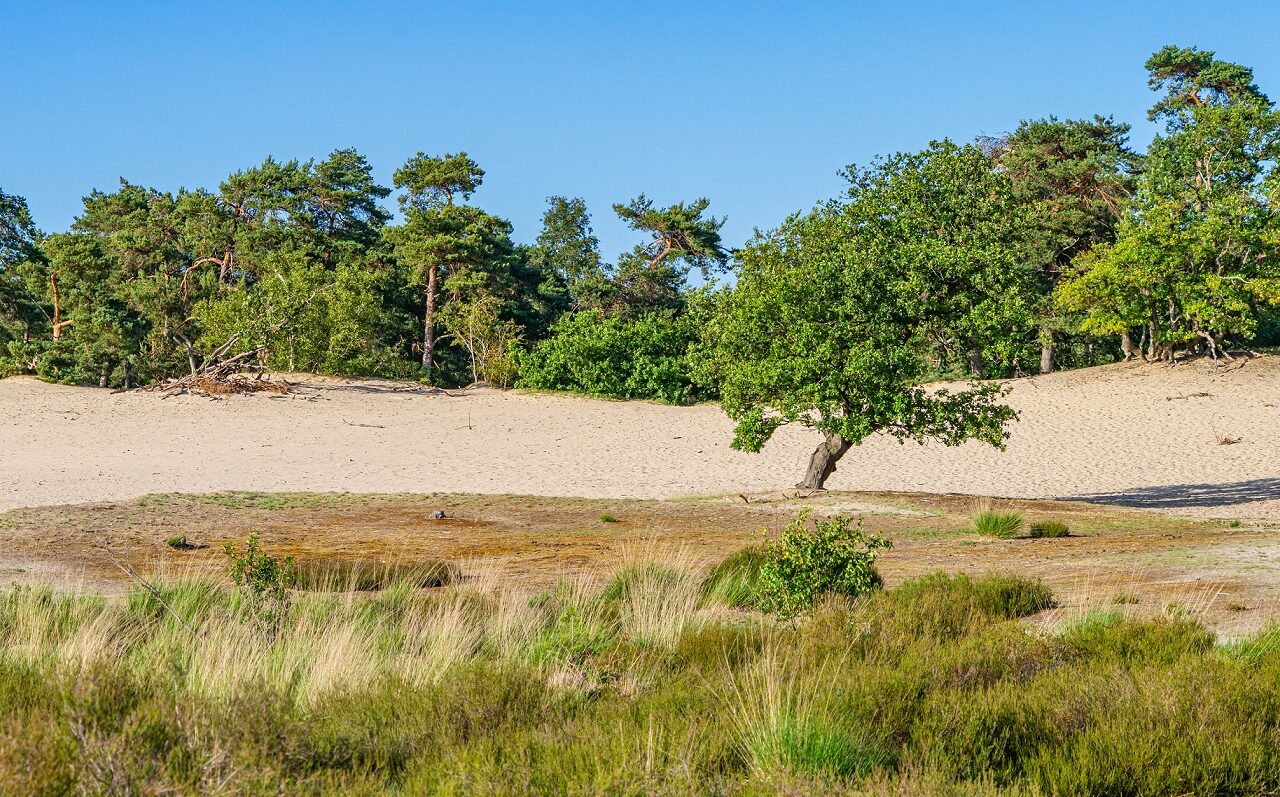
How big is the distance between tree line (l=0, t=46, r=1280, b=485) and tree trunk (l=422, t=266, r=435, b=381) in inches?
7.5

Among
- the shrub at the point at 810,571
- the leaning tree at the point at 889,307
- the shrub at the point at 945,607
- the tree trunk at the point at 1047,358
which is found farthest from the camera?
the tree trunk at the point at 1047,358

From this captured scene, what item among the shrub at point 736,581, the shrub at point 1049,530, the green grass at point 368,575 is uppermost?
the shrub at point 1049,530

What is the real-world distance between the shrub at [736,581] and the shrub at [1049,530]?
19.5 feet

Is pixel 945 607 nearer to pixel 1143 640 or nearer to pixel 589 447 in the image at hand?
pixel 1143 640

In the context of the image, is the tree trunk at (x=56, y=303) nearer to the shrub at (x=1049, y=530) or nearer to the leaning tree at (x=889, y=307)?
the leaning tree at (x=889, y=307)

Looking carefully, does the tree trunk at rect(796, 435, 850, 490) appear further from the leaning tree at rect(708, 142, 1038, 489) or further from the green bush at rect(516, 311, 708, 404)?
the green bush at rect(516, 311, 708, 404)

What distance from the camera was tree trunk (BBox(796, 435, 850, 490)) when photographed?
2211 centimetres

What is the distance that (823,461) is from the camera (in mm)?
22281

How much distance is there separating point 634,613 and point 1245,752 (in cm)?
492

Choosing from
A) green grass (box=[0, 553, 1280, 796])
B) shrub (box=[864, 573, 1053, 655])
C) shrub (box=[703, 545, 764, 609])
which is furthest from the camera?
shrub (box=[703, 545, 764, 609])

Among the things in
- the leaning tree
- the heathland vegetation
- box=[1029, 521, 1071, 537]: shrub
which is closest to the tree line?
the leaning tree

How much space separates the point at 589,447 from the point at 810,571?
2323 centimetres

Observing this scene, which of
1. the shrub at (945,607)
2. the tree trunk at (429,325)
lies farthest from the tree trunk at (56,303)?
the shrub at (945,607)

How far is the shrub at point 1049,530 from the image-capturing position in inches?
631
